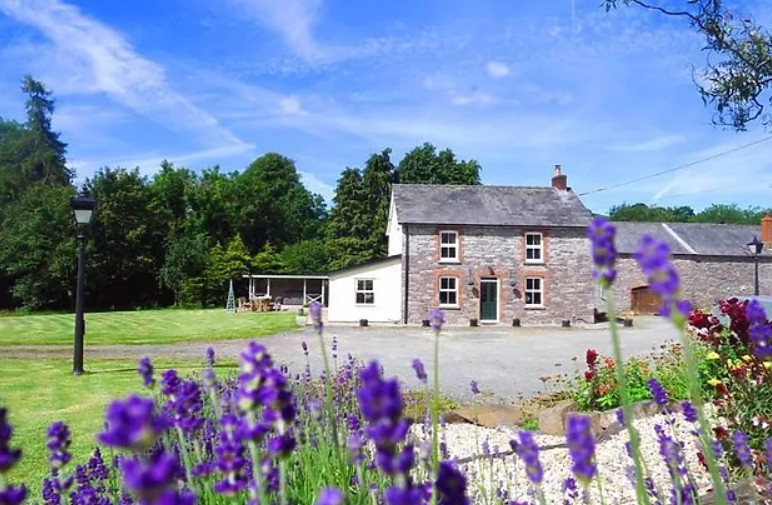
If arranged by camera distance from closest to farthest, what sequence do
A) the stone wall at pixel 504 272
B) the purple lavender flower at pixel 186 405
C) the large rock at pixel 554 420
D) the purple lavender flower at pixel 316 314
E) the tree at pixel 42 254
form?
the purple lavender flower at pixel 186 405, the purple lavender flower at pixel 316 314, the large rock at pixel 554 420, the stone wall at pixel 504 272, the tree at pixel 42 254

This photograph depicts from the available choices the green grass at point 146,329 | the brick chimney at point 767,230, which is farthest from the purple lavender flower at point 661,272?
the brick chimney at point 767,230

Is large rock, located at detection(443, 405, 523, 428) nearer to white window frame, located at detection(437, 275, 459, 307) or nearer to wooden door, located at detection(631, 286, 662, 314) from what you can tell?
white window frame, located at detection(437, 275, 459, 307)

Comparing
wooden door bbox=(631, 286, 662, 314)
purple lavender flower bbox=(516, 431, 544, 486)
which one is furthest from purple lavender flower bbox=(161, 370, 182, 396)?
wooden door bbox=(631, 286, 662, 314)

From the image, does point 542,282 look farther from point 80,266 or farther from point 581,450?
point 581,450

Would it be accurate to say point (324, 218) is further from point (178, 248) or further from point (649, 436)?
point (649, 436)

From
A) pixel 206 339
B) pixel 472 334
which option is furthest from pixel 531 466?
pixel 472 334

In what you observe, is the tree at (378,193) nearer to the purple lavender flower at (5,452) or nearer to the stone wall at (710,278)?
the stone wall at (710,278)

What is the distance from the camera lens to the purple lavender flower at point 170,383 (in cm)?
184

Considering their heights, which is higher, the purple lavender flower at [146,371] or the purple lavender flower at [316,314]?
the purple lavender flower at [316,314]

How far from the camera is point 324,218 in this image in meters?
Answer: 70.6

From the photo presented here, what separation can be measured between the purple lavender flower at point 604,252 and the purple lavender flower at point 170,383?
131 cm

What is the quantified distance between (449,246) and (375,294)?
14.4 ft

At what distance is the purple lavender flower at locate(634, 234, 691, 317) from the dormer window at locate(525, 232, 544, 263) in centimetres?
3025

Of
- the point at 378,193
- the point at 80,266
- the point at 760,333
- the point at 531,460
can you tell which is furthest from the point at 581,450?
the point at 378,193
